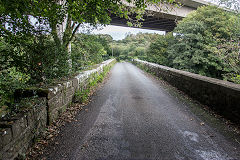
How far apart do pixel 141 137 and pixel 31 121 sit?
209 cm

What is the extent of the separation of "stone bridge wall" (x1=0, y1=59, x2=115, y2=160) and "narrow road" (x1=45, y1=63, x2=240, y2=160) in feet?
1.36

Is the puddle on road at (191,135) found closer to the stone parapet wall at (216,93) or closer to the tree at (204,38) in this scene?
the stone parapet wall at (216,93)

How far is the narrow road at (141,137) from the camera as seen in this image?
2.28 m

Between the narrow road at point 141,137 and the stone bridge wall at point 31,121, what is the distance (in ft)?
1.36

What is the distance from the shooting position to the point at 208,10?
13031 mm

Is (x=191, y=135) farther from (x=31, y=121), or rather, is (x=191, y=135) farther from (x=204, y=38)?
(x=204, y=38)

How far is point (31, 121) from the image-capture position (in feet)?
7.78

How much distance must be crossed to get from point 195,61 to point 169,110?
31.4ft

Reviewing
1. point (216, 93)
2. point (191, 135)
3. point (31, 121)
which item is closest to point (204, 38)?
point (216, 93)

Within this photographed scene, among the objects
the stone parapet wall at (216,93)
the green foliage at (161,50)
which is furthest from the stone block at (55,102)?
the green foliage at (161,50)

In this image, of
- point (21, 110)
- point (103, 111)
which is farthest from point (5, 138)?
point (103, 111)

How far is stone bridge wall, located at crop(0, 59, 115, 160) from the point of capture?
5.90ft

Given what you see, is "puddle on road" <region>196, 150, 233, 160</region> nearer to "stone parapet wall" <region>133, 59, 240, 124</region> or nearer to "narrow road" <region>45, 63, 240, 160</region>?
"narrow road" <region>45, 63, 240, 160</region>

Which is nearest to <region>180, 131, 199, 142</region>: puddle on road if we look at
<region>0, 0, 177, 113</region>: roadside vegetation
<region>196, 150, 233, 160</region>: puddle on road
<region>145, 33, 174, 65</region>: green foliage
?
<region>196, 150, 233, 160</region>: puddle on road
